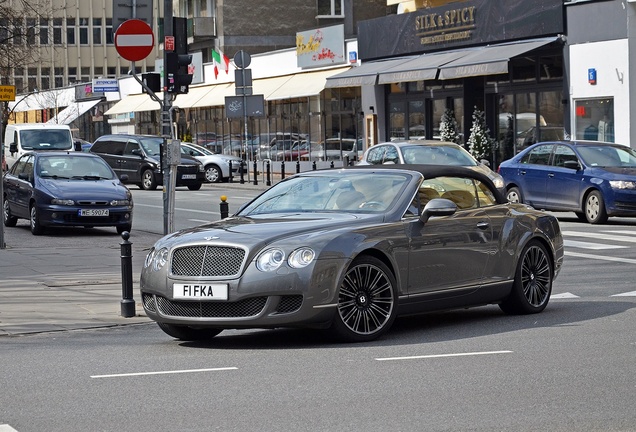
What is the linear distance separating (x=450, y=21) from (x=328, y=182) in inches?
1265

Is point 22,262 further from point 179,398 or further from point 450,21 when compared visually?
point 450,21

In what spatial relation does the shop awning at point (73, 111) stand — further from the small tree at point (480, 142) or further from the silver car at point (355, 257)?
the silver car at point (355, 257)

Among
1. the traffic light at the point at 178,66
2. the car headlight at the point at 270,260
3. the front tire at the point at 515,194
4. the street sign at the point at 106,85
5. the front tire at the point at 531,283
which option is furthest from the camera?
the street sign at the point at 106,85

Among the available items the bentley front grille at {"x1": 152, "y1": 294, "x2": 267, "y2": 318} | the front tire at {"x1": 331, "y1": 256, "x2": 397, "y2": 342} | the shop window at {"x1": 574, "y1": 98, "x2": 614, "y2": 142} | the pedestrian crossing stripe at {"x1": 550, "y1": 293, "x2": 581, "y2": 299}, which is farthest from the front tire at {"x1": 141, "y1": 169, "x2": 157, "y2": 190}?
the front tire at {"x1": 331, "y1": 256, "x2": 397, "y2": 342}

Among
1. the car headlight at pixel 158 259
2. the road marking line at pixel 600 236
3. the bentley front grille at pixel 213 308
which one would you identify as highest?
the car headlight at pixel 158 259

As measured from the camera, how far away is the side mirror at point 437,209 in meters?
11.1

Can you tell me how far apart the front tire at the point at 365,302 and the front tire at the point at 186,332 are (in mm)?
1313

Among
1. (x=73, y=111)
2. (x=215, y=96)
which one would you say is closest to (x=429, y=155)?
(x=215, y=96)

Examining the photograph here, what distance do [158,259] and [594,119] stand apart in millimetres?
27148

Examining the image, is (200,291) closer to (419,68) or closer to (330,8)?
(419,68)

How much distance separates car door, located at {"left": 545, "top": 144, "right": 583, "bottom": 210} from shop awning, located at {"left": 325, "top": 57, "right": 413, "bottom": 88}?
60.4 feet

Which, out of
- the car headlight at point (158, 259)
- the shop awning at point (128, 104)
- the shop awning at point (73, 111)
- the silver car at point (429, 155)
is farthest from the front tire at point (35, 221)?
the shop awning at point (73, 111)

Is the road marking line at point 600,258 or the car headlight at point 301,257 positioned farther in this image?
the road marking line at point 600,258

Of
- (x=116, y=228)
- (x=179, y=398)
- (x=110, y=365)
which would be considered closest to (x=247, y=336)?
(x=110, y=365)
